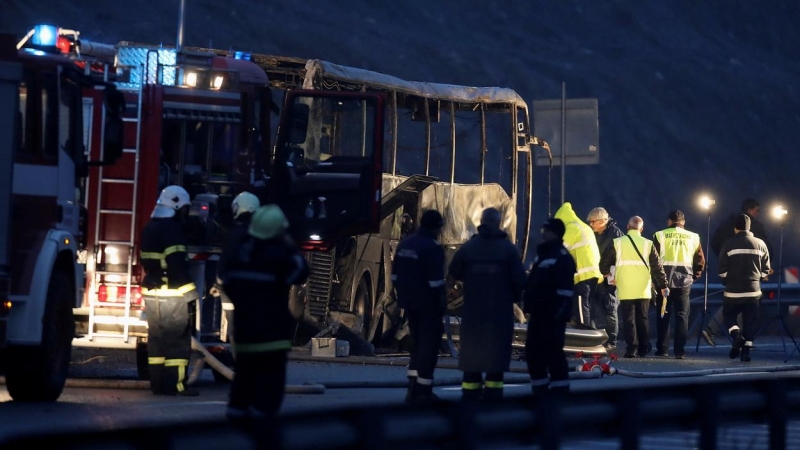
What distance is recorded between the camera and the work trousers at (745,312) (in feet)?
67.3

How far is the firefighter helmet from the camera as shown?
8711 millimetres

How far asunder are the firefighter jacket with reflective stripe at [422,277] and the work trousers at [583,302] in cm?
765

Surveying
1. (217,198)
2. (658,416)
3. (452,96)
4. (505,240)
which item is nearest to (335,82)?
(452,96)

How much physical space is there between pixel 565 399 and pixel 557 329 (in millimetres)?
7007

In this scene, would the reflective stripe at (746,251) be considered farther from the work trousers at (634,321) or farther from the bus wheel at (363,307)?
the bus wheel at (363,307)

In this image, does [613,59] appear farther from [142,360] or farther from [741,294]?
[142,360]

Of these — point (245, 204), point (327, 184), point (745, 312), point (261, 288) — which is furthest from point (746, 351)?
point (261, 288)

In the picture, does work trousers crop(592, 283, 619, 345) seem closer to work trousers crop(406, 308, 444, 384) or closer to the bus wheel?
the bus wheel

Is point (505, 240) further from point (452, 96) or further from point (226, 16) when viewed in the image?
point (226, 16)

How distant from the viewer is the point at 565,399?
500 centimetres

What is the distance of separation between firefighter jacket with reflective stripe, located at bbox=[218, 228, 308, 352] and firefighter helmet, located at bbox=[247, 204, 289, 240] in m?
0.03

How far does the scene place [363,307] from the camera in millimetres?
20375

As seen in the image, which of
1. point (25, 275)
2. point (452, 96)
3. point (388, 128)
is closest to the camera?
point (25, 275)

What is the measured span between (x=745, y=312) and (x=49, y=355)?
11.7m
